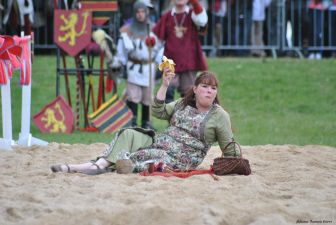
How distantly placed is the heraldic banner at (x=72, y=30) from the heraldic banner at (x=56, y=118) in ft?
2.56

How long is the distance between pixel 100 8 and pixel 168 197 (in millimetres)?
7987

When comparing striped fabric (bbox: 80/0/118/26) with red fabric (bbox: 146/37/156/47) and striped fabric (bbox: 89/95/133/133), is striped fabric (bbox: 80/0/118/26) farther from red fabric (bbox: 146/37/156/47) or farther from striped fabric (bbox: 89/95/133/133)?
striped fabric (bbox: 89/95/133/133)

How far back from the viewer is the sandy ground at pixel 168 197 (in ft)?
21.2

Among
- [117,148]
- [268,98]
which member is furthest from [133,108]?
[117,148]

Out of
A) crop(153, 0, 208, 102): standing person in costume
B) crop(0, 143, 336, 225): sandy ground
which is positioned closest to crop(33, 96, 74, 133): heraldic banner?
crop(153, 0, 208, 102): standing person in costume

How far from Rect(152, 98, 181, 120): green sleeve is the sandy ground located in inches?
29.7

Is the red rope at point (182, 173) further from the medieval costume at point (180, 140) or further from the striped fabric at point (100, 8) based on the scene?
the striped fabric at point (100, 8)

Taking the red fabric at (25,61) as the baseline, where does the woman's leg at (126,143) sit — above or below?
below

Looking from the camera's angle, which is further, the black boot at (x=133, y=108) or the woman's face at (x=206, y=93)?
the black boot at (x=133, y=108)

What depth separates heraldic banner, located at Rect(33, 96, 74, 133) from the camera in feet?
46.5

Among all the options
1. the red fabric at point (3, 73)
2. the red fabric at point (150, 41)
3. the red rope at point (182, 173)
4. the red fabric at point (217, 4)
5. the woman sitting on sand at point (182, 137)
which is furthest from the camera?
the red fabric at point (217, 4)

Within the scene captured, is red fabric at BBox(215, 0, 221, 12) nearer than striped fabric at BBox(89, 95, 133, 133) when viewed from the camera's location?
No

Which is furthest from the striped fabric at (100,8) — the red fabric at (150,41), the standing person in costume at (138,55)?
the red fabric at (150,41)

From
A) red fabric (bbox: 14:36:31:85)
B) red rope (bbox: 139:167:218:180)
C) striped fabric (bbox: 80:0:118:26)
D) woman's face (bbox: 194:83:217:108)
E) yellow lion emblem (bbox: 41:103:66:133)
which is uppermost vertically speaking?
striped fabric (bbox: 80:0:118:26)
